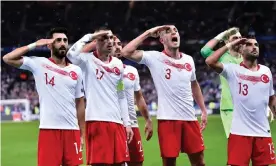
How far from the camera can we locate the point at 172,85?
28.7 ft

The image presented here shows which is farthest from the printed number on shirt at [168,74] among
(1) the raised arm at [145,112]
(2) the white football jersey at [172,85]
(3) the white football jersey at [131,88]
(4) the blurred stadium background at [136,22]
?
(4) the blurred stadium background at [136,22]

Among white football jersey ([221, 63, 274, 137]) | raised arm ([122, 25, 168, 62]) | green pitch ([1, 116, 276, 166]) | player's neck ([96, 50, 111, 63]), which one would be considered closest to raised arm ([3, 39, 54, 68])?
player's neck ([96, 50, 111, 63])

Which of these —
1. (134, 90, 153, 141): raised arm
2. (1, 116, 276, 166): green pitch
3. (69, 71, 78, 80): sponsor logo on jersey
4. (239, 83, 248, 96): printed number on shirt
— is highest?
(69, 71, 78, 80): sponsor logo on jersey

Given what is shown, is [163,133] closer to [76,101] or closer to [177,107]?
[177,107]

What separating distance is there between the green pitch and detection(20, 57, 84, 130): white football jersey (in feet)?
18.1

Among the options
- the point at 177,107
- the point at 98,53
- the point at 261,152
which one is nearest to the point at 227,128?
the point at 177,107

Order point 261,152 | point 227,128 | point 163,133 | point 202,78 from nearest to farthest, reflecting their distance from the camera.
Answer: point 261,152 < point 163,133 < point 227,128 < point 202,78

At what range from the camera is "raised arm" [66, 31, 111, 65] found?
25.5 feet

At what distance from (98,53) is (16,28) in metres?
36.7

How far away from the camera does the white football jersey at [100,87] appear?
7.97 metres

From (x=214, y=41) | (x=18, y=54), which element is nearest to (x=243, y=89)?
(x=214, y=41)

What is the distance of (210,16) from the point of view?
44.4m

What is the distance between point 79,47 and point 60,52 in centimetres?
31

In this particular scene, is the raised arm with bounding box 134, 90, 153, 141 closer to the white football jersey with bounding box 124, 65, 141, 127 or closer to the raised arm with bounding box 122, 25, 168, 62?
the white football jersey with bounding box 124, 65, 141, 127
